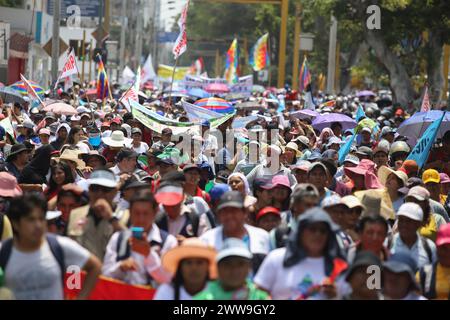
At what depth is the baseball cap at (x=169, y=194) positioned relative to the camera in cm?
818

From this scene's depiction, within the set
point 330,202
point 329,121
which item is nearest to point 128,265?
point 330,202

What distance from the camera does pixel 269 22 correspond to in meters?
71.3

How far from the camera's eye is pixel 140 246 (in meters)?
6.95

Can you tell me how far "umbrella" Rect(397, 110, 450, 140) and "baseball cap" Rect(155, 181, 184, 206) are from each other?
846cm

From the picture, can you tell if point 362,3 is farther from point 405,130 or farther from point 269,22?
point 269,22

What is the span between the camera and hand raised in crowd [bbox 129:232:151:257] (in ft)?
22.8

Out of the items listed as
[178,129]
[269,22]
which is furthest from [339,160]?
[269,22]

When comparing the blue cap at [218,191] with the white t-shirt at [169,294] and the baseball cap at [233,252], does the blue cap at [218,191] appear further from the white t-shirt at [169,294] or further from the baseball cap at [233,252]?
the white t-shirt at [169,294]

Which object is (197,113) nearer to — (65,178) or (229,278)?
(65,178)

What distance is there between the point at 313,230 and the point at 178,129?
28.1ft

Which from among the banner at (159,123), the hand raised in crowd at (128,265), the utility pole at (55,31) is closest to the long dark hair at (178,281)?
the hand raised in crowd at (128,265)

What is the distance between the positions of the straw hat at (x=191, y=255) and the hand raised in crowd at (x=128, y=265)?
52cm

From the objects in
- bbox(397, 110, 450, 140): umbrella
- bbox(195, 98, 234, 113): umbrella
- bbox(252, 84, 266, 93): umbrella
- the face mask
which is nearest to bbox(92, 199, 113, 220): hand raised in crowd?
the face mask

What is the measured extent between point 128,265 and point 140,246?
0.16m
